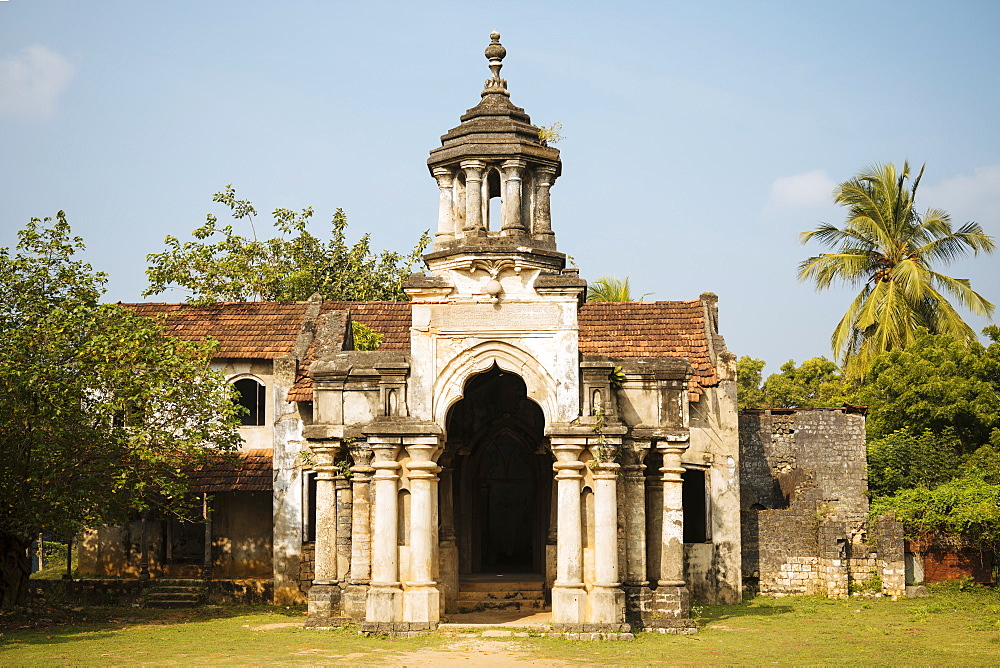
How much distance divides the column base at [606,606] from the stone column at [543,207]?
534 cm

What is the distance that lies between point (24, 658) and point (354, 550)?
479cm

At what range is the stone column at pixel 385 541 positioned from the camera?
54.2 feet

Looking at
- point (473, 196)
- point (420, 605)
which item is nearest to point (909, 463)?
point (473, 196)

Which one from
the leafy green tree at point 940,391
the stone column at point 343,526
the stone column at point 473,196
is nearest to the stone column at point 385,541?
the stone column at point 343,526

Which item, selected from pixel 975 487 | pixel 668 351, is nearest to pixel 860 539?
pixel 975 487

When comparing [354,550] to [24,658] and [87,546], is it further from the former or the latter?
[87,546]

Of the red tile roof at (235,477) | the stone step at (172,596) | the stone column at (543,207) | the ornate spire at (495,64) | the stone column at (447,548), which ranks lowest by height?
the stone step at (172,596)

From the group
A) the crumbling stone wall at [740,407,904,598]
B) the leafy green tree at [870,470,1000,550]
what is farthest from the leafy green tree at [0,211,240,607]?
the leafy green tree at [870,470,1000,550]

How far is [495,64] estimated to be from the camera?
18.6 meters

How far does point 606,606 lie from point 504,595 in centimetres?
325

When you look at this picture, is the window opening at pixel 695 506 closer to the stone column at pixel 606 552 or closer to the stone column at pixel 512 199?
the stone column at pixel 606 552

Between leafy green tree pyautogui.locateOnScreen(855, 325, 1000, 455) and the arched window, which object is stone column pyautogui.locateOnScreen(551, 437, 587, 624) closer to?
the arched window

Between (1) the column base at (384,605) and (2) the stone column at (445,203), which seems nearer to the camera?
(1) the column base at (384,605)

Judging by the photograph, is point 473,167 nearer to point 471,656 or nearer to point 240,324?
point 471,656
